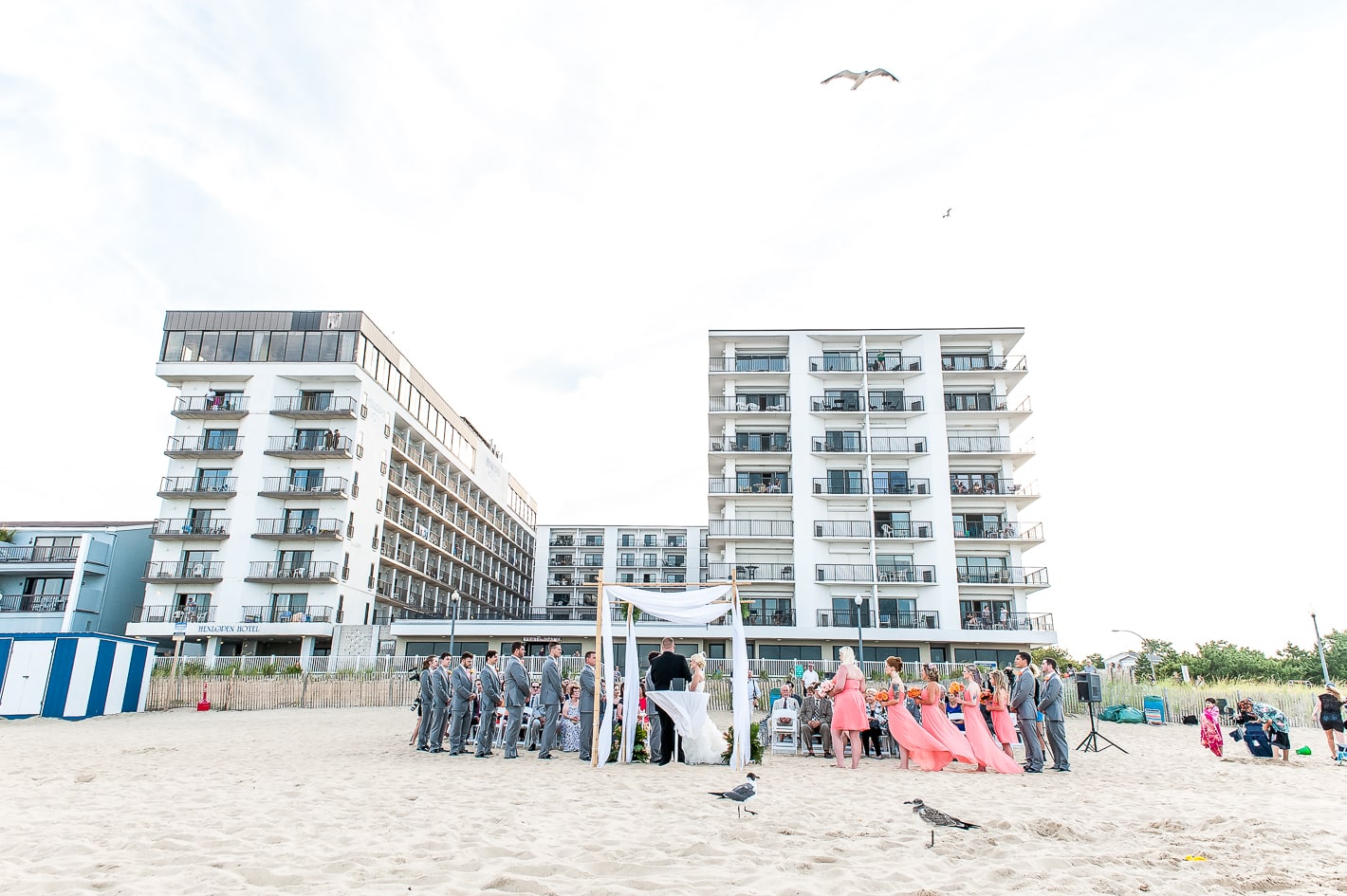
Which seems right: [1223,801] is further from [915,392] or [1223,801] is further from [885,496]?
[915,392]

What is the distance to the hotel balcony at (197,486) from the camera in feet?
146

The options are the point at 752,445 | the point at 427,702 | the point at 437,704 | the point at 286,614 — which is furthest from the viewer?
the point at 752,445

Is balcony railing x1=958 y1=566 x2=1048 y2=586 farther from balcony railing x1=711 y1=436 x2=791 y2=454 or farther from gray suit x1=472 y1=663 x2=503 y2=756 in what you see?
gray suit x1=472 y1=663 x2=503 y2=756

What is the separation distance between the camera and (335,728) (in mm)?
18891

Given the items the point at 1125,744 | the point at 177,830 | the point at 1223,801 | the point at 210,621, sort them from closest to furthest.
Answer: the point at 177,830 → the point at 1223,801 → the point at 1125,744 → the point at 210,621

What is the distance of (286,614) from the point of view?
4297 cm

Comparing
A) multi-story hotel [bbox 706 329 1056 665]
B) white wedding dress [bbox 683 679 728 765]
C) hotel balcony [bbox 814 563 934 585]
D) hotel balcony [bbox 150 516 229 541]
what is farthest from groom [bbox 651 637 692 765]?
hotel balcony [bbox 150 516 229 541]

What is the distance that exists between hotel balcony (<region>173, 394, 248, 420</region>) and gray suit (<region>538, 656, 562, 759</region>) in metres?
39.4

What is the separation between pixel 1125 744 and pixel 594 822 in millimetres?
15682

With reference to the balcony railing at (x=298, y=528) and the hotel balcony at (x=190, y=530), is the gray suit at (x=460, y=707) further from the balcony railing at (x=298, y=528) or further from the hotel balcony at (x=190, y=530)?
the hotel balcony at (x=190, y=530)

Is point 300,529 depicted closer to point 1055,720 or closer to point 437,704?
point 437,704

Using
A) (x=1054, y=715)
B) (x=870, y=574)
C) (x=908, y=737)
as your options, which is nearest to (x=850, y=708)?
(x=908, y=737)

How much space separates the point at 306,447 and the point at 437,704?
36.7 meters

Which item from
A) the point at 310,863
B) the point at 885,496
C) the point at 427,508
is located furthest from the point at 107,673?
the point at 885,496
